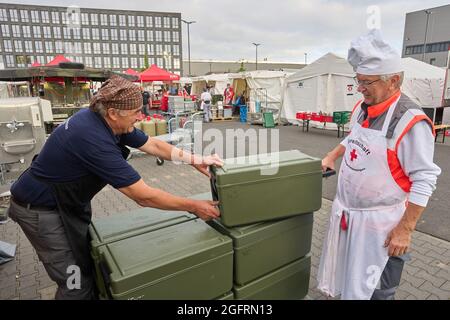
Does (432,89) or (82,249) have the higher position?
(432,89)

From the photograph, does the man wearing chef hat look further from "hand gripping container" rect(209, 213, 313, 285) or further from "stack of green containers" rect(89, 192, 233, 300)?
"stack of green containers" rect(89, 192, 233, 300)

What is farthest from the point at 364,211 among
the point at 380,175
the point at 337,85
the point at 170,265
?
the point at 337,85

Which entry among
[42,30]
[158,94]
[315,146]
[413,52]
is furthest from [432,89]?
[42,30]

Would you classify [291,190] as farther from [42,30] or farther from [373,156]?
[42,30]

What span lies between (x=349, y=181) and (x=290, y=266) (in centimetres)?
77

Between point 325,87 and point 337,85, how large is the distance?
1.71 ft

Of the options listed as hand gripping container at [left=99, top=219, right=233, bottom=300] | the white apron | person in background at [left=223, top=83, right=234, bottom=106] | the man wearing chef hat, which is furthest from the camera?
person in background at [left=223, top=83, right=234, bottom=106]

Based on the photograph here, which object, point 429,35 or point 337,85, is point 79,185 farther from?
point 429,35

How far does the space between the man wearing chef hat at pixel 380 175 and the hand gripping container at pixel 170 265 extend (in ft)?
2.75

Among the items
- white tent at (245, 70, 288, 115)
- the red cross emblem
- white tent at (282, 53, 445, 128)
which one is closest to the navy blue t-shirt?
the red cross emblem

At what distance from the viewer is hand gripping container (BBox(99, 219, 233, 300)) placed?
154 cm

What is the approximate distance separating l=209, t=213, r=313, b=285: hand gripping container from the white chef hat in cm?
108


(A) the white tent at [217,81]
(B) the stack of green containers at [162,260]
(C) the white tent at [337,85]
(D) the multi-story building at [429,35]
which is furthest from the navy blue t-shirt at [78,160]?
(D) the multi-story building at [429,35]

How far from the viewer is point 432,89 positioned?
10742 millimetres
